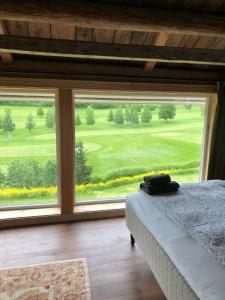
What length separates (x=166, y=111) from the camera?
362cm

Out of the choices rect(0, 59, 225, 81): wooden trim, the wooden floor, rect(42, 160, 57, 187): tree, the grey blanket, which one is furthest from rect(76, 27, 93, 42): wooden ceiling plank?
the wooden floor

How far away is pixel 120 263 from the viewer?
91.1 inches

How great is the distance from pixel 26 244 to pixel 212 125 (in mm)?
3123

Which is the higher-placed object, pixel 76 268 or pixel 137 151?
pixel 137 151

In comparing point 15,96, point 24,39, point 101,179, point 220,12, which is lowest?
point 101,179

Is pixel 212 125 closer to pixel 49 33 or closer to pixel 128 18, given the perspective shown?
pixel 128 18

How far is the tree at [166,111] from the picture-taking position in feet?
11.8

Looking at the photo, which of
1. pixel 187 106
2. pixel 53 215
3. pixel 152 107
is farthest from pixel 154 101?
pixel 53 215

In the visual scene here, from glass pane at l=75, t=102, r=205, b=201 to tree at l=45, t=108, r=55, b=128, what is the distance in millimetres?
342

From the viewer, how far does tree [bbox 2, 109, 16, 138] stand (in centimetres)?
308

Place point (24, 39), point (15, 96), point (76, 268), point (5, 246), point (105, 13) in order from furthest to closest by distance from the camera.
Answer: point (15, 96) < point (5, 246) < point (24, 39) < point (76, 268) < point (105, 13)

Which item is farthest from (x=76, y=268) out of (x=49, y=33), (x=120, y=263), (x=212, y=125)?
(x=212, y=125)

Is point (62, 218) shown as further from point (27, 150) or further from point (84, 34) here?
point (84, 34)

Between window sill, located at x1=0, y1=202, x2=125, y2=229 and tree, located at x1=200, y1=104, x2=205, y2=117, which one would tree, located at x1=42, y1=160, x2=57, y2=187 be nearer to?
window sill, located at x1=0, y1=202, x2=125, y2=229
